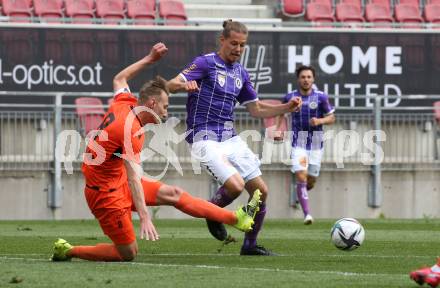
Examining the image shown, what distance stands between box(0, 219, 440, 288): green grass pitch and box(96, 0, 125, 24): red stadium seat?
8.16 m

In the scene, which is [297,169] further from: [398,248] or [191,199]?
[191,199]

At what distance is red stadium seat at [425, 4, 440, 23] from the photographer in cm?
2623

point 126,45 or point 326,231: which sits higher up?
point 126,45

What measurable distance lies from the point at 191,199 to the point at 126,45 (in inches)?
472

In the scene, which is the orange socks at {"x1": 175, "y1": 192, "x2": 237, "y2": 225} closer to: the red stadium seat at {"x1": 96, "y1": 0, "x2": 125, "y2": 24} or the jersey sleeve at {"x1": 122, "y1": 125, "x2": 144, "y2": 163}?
the jersey sleeve at {"x1": 122, "y1": 125, "x2": 144, "y2": 163}

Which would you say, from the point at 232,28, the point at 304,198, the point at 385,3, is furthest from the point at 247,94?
the point at 385,3

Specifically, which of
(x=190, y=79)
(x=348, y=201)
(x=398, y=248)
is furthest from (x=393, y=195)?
(x=190, y=79)

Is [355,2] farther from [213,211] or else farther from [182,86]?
[213,211]

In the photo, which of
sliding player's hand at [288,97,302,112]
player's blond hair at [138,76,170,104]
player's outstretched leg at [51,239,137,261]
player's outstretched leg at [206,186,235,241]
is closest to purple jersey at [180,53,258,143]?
player's outstretched leg at [206,186,235,241]

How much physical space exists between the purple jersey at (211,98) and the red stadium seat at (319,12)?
14.0 m

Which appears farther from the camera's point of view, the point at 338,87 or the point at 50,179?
the point at 338,87

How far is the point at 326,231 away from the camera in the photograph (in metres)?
16.5

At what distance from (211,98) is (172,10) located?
13.1m

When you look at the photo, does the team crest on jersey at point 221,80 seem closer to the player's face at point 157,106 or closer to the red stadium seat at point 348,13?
the player's face at point 157,106
